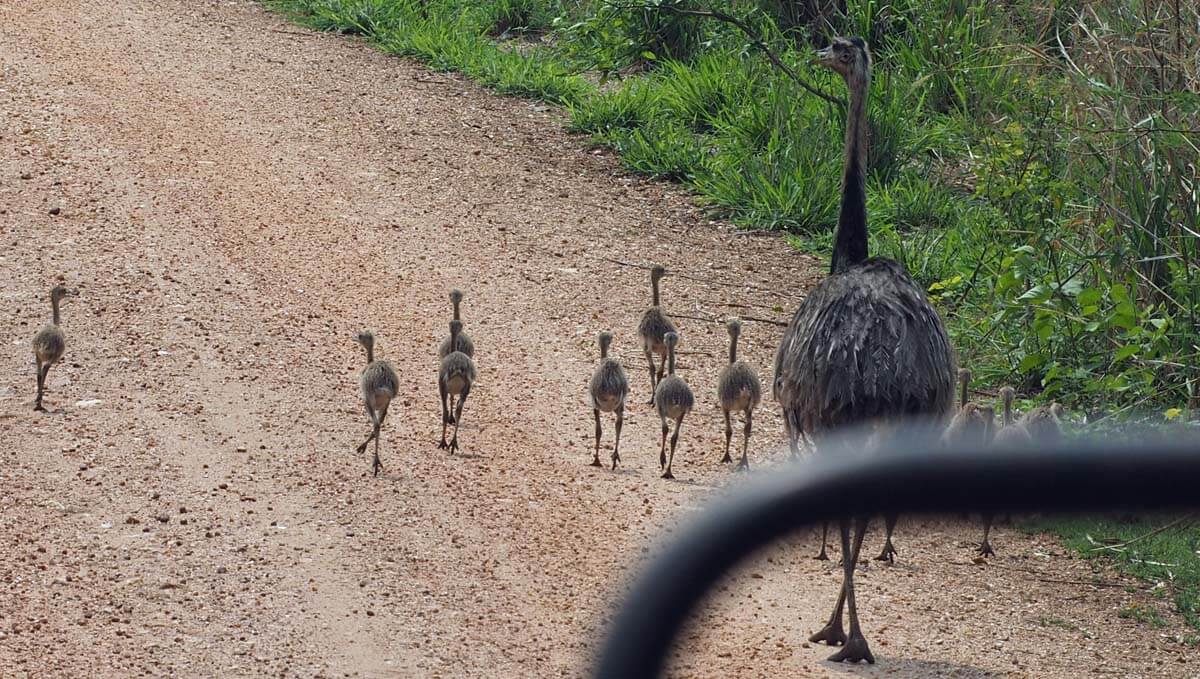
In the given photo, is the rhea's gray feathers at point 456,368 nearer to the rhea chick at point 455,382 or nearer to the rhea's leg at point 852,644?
the rhea chick at point 455,382

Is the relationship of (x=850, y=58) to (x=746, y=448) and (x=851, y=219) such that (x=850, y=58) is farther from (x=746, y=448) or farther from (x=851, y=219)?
(x=746, y=448)

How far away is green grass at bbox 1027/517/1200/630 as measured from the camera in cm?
745

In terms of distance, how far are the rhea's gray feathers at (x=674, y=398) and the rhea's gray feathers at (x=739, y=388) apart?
22 cm

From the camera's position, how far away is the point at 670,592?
1.83 metres

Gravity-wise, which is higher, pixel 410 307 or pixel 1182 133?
pixel 1182 133

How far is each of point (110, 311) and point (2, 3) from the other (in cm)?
869

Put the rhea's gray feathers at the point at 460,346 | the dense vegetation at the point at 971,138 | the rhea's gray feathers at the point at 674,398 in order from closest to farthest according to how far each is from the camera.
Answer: the rhea's gray feathers at the point at 674,398, the dense vegetation at the point at 971,138, the rhea's gray feathers at the point at 460,346

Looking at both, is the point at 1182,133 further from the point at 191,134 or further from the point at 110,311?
the point at 191,134

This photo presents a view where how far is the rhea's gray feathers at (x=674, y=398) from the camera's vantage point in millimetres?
8766

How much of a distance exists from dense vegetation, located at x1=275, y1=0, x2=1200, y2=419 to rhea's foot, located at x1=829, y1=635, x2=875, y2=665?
8.88ft

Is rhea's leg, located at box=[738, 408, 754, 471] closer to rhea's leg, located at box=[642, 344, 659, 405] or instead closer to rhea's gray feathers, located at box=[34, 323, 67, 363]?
rhea's leg, located at box=[642, 344, 659, 405]

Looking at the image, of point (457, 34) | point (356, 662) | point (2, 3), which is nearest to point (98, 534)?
point (356, 662)

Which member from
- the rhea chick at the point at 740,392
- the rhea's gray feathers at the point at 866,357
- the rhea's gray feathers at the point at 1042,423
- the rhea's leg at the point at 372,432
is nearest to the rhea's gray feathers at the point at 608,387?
the rhea chick at the point at 740,392

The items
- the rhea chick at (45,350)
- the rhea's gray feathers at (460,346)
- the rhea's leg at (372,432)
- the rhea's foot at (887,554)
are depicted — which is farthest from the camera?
the rhea's gray feathers at (460,346)
